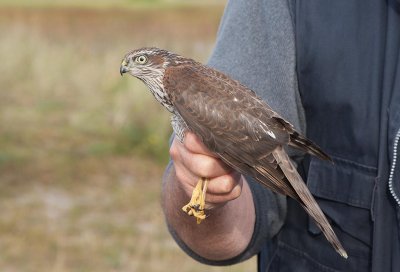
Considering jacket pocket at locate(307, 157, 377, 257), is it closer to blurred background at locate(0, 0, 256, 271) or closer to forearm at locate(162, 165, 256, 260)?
forearm at locate(162, 165, 256, 260)

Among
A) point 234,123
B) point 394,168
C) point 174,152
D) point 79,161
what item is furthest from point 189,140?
point 79,161

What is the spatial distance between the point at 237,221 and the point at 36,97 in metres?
11.7

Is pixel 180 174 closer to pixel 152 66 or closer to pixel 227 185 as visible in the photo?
pixel 227 185

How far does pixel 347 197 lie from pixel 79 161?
815 centimetres

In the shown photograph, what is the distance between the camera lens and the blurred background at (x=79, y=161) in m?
7.74

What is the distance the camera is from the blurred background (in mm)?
7738

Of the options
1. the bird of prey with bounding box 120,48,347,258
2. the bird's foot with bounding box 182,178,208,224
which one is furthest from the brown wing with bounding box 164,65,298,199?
the bird's foot with bounding box 182,178,208,224

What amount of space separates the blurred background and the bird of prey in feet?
13.1

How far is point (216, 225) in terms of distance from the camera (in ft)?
10.6

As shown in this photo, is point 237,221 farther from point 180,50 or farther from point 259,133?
point 180,50

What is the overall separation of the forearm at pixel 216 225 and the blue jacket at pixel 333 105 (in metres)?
0.05

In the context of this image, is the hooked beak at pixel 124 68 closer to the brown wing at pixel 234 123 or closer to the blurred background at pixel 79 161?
the brown wing at pixel 234 123

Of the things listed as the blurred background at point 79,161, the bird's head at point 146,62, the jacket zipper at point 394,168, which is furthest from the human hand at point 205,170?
the blurred background at point 79,161

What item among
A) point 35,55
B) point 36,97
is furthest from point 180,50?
point 36,97
